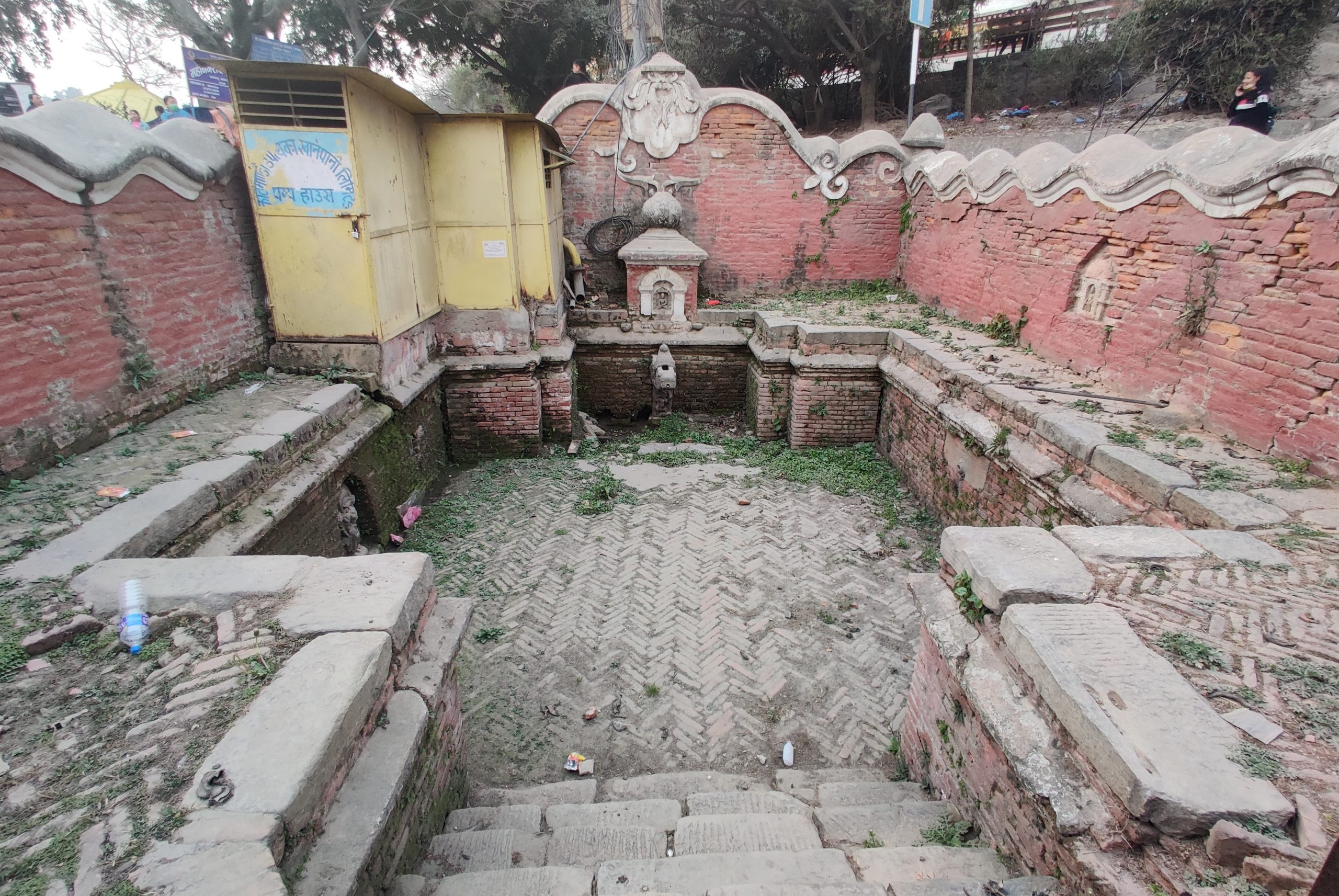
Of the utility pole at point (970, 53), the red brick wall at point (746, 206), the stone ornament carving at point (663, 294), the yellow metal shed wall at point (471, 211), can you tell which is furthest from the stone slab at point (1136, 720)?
the utility pole at point (970, 53)

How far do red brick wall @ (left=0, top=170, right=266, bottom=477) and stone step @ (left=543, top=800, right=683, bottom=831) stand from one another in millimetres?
3956

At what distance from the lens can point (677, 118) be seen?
1074 cm

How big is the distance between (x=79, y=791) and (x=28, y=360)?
3380 millimetres

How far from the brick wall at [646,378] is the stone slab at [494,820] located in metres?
6.97

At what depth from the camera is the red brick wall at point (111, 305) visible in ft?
13.1

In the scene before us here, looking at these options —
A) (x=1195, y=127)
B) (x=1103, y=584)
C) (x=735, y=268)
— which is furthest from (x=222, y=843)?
(x=1195, y=127)

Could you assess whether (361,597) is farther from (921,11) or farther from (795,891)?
(921,11)

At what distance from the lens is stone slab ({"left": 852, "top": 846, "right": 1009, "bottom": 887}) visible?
2443 millimetres

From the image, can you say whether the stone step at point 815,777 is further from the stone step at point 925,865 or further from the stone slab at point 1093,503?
the stone slab at point 1093,503

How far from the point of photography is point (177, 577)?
3.08m

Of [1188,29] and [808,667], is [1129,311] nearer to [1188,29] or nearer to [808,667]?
[808,667]

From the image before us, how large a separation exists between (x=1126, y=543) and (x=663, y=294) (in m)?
7.54

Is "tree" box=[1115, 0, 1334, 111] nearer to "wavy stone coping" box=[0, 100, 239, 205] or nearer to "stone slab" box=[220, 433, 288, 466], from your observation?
"wavy stone coping" box=[0, 100, 239, 205]

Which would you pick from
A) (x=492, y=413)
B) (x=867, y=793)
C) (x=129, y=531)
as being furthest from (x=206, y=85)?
(x=867, y=793)
